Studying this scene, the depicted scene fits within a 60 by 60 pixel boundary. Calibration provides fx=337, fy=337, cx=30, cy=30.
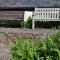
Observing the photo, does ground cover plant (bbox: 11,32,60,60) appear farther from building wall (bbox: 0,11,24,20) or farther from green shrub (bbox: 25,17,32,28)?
building wall (bbox: 0,11,24,20)

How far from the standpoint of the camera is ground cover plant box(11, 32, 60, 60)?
209 inches

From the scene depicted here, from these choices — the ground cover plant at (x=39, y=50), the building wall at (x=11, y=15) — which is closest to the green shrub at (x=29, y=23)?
the building wall at (x=11, y=15)

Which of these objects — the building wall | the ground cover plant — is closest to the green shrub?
the building wall

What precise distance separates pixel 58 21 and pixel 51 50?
23.8 feet

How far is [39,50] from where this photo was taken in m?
5.53

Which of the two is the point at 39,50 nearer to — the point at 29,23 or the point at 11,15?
the point at 29,23

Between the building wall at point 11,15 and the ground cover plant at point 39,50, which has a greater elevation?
the ground cover plant at point 39,50

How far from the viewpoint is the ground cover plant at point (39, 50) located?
209 inches

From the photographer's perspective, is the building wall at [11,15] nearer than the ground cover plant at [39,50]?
No

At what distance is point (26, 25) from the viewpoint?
12516mm

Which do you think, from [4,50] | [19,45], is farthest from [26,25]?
[19,45]

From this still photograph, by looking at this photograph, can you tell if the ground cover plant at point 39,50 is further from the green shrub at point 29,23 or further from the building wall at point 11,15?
the building wall at point 11,15

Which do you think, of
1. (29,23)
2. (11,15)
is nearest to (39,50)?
(29,23)

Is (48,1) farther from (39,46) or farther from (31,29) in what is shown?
(39,46)
